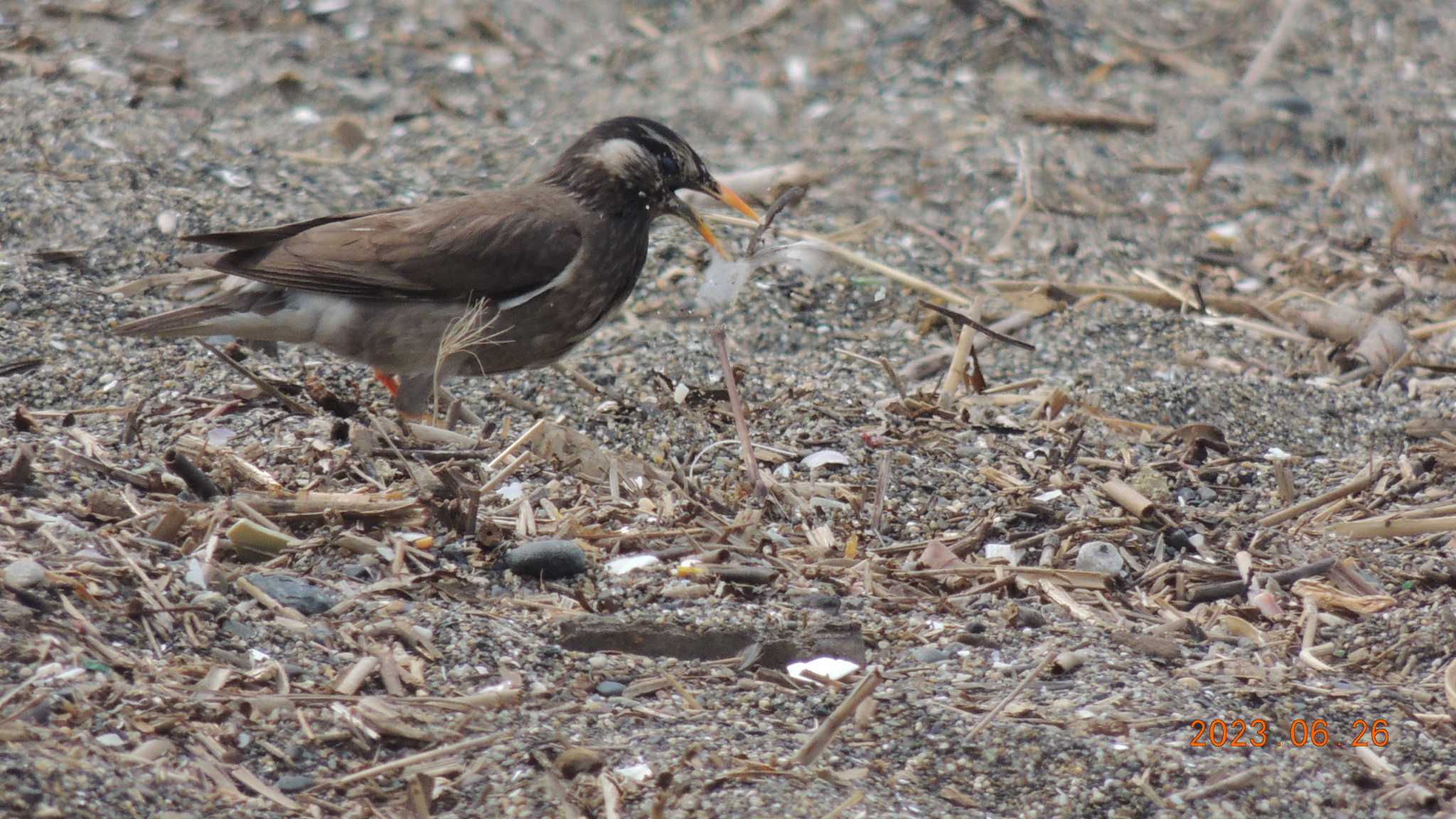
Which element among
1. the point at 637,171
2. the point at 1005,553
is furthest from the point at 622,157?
the point at 1005,553

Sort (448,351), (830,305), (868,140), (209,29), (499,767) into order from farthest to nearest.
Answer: (209,29)
(868,140)
(830,305)
(448,351)
(499,767)

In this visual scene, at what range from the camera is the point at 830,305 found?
6648 millimetres

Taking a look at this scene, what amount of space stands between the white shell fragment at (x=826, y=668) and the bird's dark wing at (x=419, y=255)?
2.11 m

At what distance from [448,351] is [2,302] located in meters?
1.85

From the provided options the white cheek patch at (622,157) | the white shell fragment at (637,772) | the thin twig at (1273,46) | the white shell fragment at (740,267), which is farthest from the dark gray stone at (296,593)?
the thin twig at (1273,46)

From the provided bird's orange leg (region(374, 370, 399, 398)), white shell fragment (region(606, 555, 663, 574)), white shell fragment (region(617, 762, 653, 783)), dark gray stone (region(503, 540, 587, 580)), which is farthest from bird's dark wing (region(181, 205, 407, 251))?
white shell fragment (region(617, 762, 653, 783))

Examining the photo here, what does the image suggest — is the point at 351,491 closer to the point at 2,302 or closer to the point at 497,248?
the point at 497,248

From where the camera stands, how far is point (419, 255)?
5.39 m

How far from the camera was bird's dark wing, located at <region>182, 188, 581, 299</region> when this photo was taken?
533 cm

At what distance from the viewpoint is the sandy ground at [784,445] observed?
11.0ft

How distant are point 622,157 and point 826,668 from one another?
2.64 metres

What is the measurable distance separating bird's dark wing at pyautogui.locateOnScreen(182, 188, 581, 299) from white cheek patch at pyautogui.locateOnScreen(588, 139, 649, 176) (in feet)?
1.31

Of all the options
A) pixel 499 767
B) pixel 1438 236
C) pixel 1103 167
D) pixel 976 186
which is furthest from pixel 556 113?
pixel 499 767

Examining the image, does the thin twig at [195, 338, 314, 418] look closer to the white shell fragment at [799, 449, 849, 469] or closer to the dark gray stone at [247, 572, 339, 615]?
the dark gray stone at [247, 572, 339, 615]
